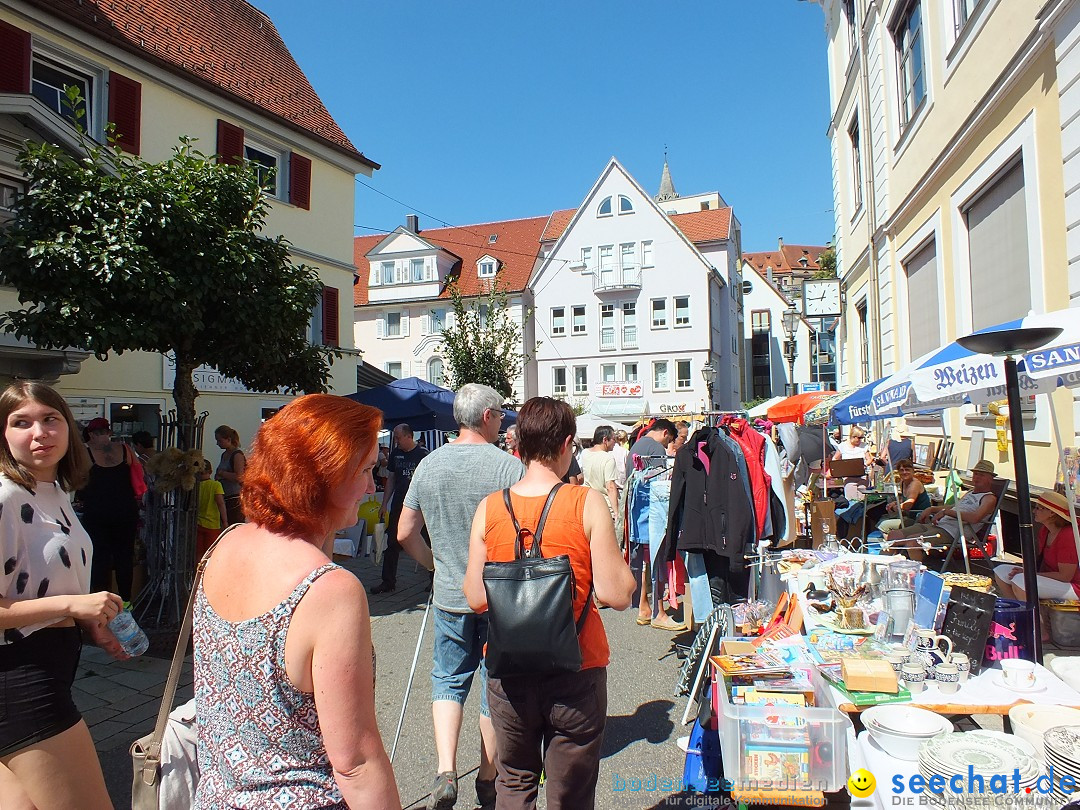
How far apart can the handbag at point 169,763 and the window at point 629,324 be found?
1451 inches

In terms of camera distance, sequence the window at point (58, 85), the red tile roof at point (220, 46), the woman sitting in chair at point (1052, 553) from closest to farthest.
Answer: the woman sitting in chair at point (1052, 553)
the window at point (58, 85)
the red tile roof at point (220, 46)

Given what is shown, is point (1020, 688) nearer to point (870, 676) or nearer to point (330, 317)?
point (870, 676)

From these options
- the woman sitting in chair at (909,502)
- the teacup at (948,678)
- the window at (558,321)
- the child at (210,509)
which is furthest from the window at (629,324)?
the teacup at (948,678)

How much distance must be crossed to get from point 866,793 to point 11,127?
1032cm

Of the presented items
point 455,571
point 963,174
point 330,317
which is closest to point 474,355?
point 330,317

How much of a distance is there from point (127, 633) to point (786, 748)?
2448 mm

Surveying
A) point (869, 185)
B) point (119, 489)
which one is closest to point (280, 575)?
point (119, 489)

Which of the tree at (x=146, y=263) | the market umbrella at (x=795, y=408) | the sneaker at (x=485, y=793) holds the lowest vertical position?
the sneaker at (x=485, y=793)

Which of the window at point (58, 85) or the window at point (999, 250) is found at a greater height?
the window at point (58, 85)

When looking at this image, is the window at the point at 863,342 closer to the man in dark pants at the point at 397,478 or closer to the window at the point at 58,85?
the man in dark pants at the point at 397,478

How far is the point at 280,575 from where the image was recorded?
1.45 m

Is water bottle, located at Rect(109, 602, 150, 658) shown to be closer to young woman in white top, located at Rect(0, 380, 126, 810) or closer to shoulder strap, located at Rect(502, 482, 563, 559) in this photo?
young woman in white top, located at Rect(0, 380, 126, 810)

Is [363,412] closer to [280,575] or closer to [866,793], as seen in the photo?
[280,575]

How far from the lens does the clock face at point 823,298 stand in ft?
61.2
